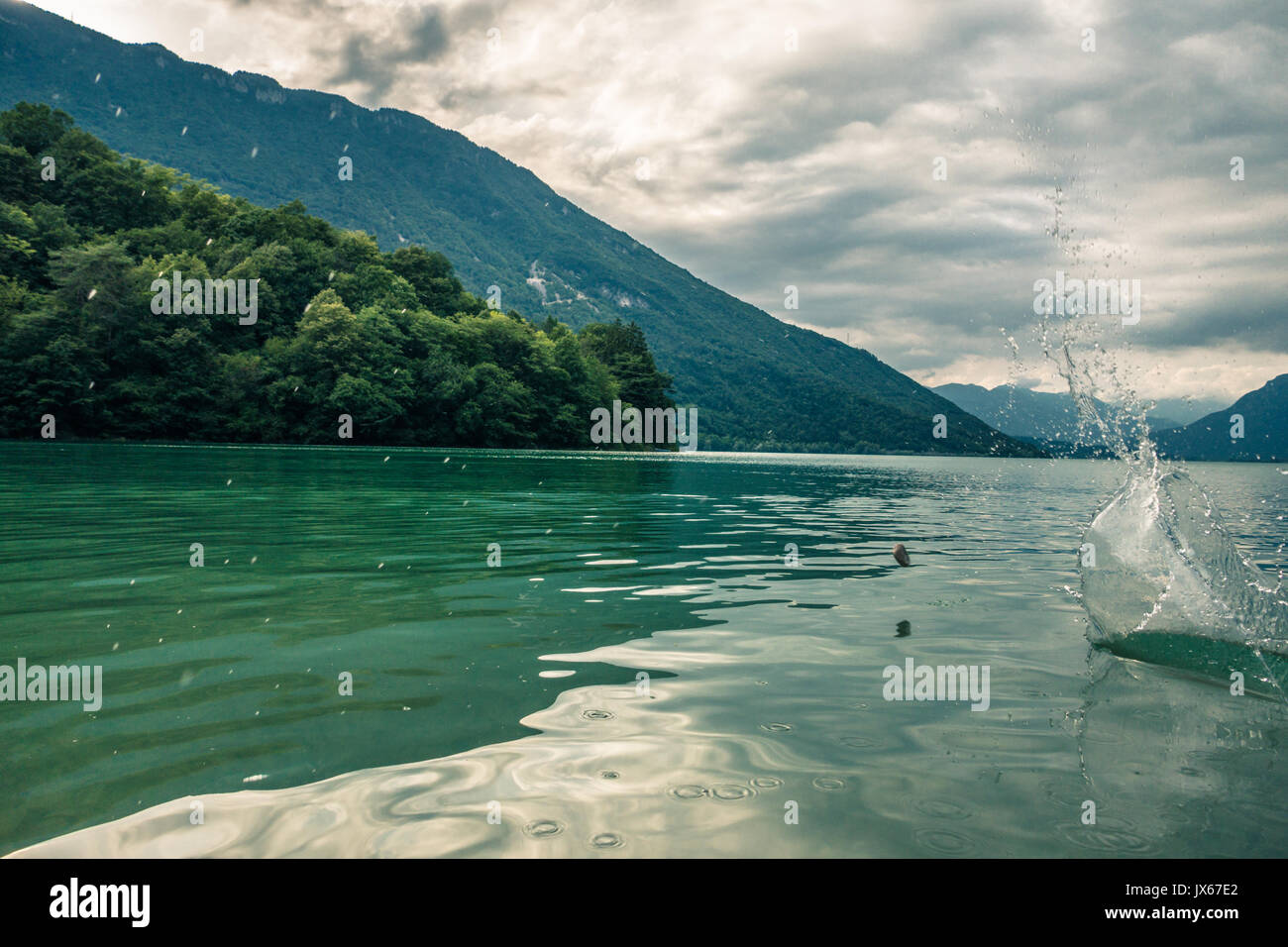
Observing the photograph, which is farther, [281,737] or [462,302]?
[462,302]

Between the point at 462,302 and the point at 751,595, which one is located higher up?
the point at 462,302

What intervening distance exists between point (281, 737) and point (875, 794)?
4054 mm

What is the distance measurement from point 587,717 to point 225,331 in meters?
104

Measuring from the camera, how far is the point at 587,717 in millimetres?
5910

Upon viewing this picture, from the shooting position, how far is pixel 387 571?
39.8ft

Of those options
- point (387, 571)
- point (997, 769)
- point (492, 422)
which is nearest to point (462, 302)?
point (492, 422)

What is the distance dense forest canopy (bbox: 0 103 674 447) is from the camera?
7562cm

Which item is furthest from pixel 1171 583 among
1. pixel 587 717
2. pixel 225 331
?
pixel 225 331

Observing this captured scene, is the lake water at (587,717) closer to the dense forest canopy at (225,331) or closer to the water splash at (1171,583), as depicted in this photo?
the water splash at (1171,583)

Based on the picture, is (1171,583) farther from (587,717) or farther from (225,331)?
(225,331)

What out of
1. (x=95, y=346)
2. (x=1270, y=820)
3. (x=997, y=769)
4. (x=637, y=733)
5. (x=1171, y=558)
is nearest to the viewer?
(x=1270, y=820)

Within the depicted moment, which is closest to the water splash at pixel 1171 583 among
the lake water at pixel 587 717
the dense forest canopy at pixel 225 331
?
the lake water at pixel 587 717

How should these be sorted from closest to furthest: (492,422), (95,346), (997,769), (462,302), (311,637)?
1. (997,769)
2. (311,637)
3. (95,346)
4. (492,422)
5. (462,302)
